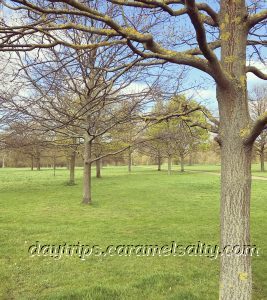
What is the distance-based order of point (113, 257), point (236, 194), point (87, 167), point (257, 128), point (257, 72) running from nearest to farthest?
point (257, 128) → point (236, 194) → point (257, 72) → point (113, 257) → point (87, 167)

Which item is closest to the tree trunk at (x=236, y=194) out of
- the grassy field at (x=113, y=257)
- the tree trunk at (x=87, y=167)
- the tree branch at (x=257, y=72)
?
the tree branch at (x=257, y=72)

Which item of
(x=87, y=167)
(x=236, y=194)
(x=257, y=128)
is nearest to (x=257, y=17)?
(x=257, y=128)

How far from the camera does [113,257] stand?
6.08 m

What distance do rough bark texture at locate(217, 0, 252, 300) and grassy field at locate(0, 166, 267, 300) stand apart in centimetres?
124

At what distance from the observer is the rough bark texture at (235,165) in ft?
10.6

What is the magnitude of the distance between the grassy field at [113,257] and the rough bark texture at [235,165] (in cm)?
124

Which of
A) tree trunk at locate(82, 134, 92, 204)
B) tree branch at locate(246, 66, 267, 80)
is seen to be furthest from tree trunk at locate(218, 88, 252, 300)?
tree trunk at locate(82, 134, 92, 204)

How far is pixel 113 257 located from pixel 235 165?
367 cm

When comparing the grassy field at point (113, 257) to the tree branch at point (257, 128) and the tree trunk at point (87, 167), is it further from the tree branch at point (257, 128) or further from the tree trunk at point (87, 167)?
the tree branch at point (257, 128)

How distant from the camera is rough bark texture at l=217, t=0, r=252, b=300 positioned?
323 centimetres

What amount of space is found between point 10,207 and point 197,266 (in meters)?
8.61

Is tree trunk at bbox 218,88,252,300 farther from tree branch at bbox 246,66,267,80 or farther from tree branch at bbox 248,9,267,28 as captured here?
tree branch at bbox 248,9,267,28

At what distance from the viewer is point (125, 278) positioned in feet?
16.4

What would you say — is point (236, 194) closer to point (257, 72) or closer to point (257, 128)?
point (257, 128)
